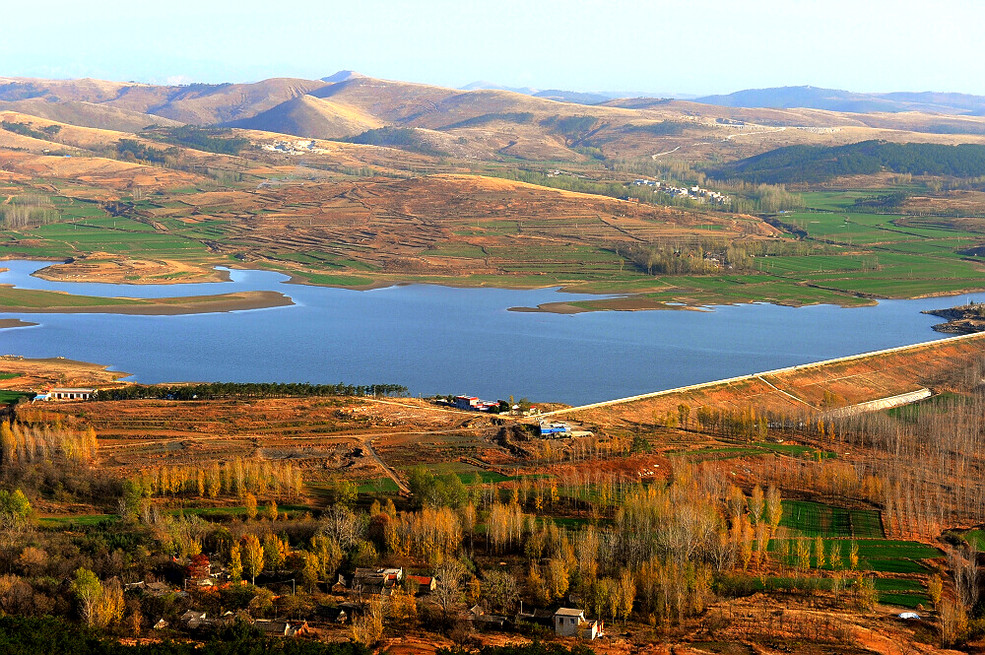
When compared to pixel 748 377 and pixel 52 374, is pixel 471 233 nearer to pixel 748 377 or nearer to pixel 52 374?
pixel 748 377

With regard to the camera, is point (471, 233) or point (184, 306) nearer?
point (184, 306)

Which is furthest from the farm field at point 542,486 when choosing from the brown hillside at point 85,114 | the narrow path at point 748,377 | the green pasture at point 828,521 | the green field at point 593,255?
the brown hillside at point 85,114

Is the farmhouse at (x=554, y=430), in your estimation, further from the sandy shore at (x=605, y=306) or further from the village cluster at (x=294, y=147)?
the village cluster at (x=294, y=147)

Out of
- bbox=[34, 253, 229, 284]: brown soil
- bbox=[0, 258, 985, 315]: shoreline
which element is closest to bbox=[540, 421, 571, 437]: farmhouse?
bbox=[0, 258, 985, 315]: shoreline

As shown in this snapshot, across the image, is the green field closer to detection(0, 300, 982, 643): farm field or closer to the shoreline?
the shoreline

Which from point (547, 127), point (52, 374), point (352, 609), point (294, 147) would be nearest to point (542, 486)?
point (352, 609)

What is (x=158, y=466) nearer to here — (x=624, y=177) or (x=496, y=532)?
(x=496, y=532)
